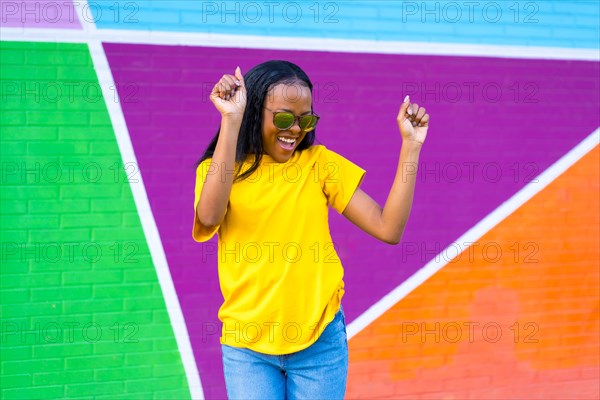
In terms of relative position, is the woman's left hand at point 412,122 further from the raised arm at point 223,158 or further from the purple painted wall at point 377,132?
the purple painted wall at point 377,132

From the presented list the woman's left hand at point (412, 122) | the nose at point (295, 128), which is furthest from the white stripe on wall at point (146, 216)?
the woman's left hand at point (412, 122)

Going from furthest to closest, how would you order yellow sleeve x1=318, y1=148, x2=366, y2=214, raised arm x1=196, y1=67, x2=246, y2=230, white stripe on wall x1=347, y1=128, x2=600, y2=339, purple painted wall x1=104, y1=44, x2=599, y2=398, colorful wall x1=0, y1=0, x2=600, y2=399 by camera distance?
white stripe on wall x1=347, y1=128, x2=600, y2=339 < purple painted wall x1=104, y1=44, x2=599, y2=398 < colorful wall x1=0, y1=0, x2=600, y2=399 < yellow sleeve x1=318, y1=148, x2=366, y2=214 < raised arm x1=196, y1=67, x2=246, y2=230

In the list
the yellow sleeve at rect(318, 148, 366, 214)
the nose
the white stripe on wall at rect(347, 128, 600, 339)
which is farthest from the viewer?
the white stripe on wall at rect(347, 128, 600, 339)

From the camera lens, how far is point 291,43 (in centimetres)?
416

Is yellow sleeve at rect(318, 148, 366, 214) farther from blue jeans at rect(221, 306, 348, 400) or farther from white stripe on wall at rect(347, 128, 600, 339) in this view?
white stripe on wall at rect(347, 128, 600, 339)

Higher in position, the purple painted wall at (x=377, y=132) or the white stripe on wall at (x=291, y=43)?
the white stripe on wall at (x=291, y=43)

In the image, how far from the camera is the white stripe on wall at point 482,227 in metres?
4.41

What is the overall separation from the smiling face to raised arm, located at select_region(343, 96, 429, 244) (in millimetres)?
284

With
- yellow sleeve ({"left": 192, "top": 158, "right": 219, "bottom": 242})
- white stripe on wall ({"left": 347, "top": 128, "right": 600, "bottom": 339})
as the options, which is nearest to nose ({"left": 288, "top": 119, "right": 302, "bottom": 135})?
yellow sleeve ({"left": 192, "top": 158, "right": 219, "bottom": 242})

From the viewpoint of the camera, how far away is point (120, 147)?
3939 mm

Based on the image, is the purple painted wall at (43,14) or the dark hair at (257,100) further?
the purple painted wall at (43,14)

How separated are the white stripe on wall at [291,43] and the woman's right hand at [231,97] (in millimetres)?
1701

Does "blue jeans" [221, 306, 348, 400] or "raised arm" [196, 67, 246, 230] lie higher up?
"raised arm" [196, 67, 246, 230]

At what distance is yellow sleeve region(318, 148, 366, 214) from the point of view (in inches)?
99.5
